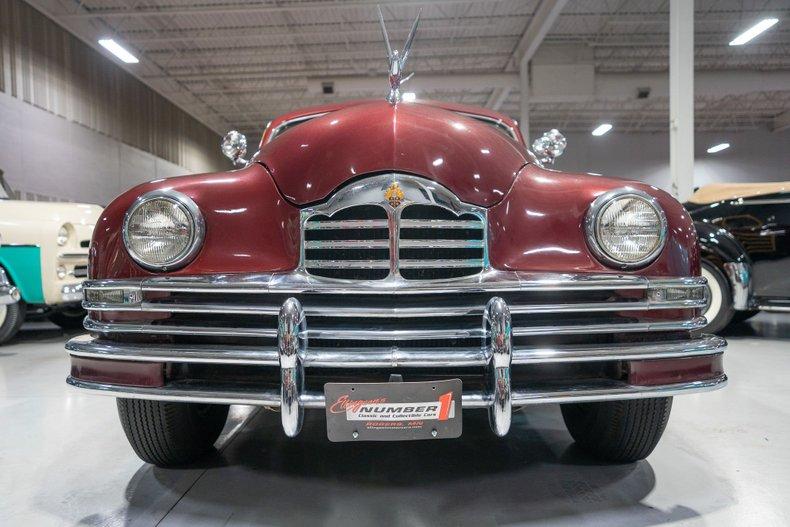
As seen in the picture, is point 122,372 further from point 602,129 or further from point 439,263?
point 602,129

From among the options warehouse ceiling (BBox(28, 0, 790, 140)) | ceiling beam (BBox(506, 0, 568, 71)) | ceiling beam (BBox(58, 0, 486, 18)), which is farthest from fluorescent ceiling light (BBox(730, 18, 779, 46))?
ceiling beam (BBox(58, 0, 486, 18))

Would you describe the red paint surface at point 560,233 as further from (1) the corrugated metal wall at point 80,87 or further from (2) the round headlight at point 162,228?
(1) the corrugated metal wall at point 80,87

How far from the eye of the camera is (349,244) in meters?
1.62

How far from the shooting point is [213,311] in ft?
5.07

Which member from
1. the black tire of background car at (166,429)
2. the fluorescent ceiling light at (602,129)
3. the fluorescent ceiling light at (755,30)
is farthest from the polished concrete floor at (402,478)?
the fluorescent ceiling light at (602,129)

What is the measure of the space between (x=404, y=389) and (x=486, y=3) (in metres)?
9.75

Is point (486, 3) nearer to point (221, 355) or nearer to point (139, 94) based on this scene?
point (139, 94)

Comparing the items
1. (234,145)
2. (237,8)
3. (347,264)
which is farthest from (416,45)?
(347,264)

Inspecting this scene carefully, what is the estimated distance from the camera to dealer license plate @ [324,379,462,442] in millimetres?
1460

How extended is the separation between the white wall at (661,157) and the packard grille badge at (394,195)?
1803 centimetres

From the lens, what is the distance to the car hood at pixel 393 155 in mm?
1692

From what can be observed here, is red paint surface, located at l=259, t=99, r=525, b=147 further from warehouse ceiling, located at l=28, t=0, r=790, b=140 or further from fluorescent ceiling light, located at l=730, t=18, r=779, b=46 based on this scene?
fluorescent ceiling light, located at l=730, t=18, r=779, b=46

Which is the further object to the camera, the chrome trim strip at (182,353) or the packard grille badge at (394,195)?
the packard grille badge at (394,195)

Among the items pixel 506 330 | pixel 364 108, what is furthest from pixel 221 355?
pixel 364 108
